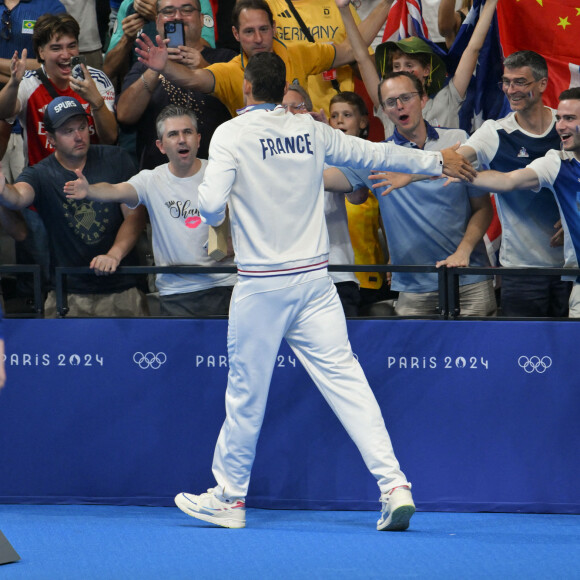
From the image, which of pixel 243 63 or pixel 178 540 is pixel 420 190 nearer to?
pixel 243 63

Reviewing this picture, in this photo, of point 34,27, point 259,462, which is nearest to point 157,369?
point 259,462

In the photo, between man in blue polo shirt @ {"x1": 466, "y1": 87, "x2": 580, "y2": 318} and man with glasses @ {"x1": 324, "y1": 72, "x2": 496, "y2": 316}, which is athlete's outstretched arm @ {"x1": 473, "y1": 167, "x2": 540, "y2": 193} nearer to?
man in blue polo shirt @ {"x1": 466, "y1": 87, "x2": 580, "y2": 318}

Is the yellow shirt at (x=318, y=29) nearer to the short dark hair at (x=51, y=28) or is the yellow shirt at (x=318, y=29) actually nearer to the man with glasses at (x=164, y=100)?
the man with glasses at (x=164, y=100)

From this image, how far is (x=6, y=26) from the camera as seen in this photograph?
823 centimetres

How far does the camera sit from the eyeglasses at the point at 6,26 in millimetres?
8219

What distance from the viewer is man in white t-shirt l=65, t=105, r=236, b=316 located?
6.77m

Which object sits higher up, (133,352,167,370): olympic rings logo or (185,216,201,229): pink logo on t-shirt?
(185,216,201,229): pink logo on t-shirt

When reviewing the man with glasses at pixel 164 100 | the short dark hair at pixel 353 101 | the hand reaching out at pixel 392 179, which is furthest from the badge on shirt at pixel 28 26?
the hand reaching out at pixel 392 179

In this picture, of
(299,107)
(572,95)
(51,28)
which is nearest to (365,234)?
(299,107)

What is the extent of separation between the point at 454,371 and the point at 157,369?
1834mm

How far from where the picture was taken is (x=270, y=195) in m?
5.67

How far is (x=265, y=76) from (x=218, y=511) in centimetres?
243

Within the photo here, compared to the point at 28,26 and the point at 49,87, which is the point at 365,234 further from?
the point at 28,26

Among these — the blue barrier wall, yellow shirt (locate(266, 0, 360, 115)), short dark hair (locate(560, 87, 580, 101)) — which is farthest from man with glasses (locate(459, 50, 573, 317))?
yellow shirt (locate(266, 0, 360, 115))
